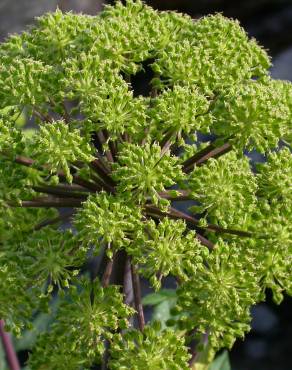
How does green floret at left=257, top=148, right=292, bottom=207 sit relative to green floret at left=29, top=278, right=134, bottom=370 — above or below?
above

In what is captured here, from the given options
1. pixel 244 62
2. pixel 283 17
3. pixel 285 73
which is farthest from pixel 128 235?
pixel 283 17

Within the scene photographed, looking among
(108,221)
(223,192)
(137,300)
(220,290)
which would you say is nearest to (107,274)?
(137,300)

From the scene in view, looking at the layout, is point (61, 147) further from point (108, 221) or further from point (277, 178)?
point (277, 178)

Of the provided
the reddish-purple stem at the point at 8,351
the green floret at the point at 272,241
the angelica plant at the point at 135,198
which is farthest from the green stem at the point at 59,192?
the reddish-purple stem at the point at 8,351

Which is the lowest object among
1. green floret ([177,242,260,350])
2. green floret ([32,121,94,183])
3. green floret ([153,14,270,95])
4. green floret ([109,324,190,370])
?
green floret ([109,324,190,370])

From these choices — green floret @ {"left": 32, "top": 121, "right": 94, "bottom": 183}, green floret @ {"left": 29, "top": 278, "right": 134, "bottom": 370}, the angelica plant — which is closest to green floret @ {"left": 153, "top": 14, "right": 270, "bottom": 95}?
the angelica plant

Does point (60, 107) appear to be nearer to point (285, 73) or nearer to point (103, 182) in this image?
point (103, 182)

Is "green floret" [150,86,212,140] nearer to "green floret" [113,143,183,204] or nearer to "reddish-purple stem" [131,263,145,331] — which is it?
"green floret" [113,143,183,204]

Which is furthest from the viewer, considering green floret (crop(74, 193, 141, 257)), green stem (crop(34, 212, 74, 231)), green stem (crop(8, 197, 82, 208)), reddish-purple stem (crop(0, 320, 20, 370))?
reddish-purple stem (crop(0, 320, 20, 370))
